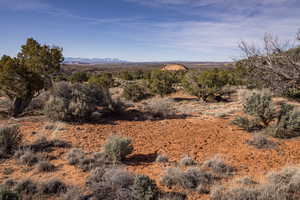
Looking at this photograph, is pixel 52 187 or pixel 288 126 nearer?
pixel 52 187

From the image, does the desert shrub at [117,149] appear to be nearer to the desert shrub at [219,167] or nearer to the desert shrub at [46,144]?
the desert shrub at [46,144]

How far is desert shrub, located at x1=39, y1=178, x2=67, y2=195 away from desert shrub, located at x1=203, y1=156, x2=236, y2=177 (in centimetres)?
350

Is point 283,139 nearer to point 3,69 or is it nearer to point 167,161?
point 167,161

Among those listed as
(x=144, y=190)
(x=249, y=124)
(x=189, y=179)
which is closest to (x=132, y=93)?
(x=249, y=124)

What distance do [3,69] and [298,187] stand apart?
38.6 ft

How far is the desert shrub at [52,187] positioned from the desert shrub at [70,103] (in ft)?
16.2

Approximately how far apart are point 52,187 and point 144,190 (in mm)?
1995

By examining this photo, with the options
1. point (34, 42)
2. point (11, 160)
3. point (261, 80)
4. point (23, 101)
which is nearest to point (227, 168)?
point (261, 80)

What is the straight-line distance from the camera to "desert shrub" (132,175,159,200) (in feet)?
11.8

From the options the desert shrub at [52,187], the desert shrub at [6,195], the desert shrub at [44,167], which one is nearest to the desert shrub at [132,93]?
the desert shrub at [44,167]

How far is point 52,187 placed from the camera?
4.07m

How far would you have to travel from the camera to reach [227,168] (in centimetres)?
497

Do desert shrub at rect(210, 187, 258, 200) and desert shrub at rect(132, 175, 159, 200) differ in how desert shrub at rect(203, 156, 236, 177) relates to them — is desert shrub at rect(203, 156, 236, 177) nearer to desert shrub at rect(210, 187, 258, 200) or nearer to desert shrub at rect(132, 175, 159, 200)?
desert shrub at rect(210, 187, 258, 200)

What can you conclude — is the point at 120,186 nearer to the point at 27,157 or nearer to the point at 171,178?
the point at 171,178
